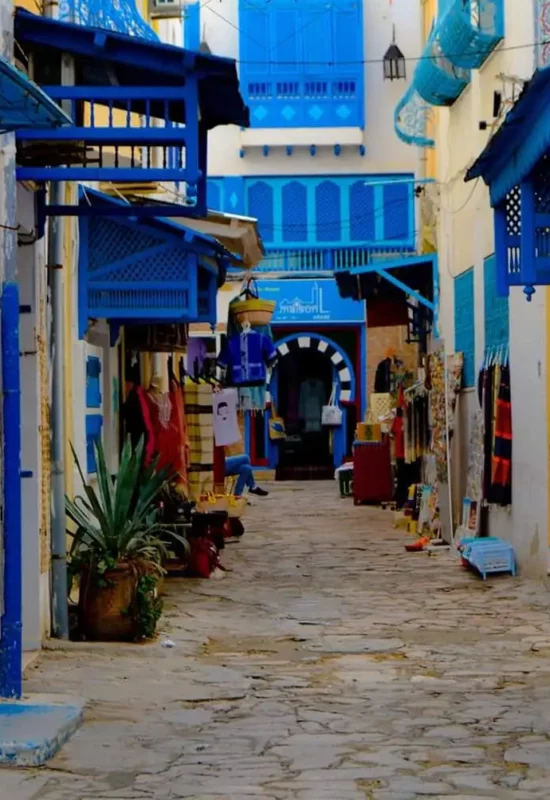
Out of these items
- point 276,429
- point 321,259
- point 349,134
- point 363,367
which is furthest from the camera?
point 276,429

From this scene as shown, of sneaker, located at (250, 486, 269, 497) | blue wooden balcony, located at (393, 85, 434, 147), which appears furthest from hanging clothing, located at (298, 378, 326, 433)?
blue wooden balcony, located at (393, 85, 434, 147)

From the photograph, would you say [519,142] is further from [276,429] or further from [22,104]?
[276,429]

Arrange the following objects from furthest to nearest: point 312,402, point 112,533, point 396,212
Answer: point 312,402
point 396,212
point 112,533

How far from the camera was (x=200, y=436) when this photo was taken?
15297mm

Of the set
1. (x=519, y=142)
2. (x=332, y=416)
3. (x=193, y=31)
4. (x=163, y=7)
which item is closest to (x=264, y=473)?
(x=332, y=416)

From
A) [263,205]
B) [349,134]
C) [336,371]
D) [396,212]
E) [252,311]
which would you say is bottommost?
[336,371]

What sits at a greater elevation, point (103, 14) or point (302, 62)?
point (302, 62)

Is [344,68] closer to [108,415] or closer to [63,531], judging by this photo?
[108,415]

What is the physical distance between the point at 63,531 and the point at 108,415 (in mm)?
3822

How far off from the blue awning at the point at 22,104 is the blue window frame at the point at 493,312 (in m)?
7.94

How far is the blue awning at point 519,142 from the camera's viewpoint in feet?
22.7

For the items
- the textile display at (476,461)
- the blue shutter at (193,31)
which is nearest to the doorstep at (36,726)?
the textile display at (476,461)

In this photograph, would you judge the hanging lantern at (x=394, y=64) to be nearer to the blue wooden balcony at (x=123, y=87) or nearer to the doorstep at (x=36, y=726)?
the blue wooden balcony at (x=123, y=87)

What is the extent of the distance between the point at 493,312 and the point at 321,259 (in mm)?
15211
